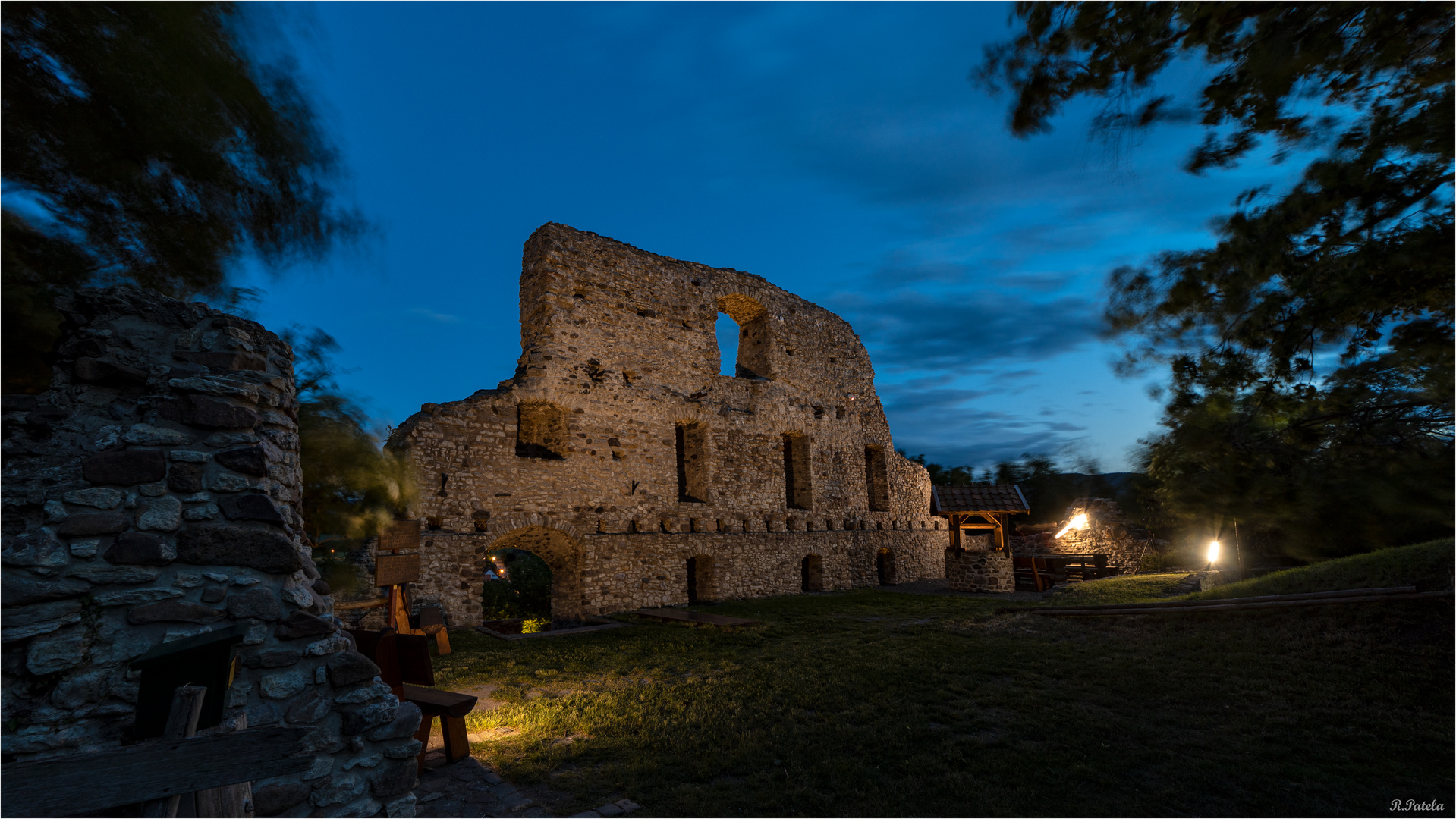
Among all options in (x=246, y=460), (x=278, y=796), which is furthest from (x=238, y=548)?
(x=278, y=796)

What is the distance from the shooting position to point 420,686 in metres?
4.73

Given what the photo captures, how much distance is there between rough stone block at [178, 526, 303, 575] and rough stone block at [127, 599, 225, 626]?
0.19 meters

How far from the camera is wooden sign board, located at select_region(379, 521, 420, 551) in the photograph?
24.9 ft

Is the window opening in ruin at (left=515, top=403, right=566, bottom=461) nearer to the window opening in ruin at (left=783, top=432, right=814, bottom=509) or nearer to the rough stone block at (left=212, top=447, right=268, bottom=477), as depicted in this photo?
the window opening in ruin at (left=783, top=432, right=814, bottom=509)

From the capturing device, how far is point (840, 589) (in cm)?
1542

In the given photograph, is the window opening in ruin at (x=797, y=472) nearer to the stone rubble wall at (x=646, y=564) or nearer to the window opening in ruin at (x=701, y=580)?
the stone rubble wall at (x=646, y=564)

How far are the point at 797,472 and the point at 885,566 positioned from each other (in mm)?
4115

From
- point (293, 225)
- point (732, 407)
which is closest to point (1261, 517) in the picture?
point (293, 225)

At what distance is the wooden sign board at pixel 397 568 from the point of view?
7.27 meters

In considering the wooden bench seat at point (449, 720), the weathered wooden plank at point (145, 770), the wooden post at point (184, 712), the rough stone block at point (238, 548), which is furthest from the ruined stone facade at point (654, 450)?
the weathered wooden plank at point (145, 770)

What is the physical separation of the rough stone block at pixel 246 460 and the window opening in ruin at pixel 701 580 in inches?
419

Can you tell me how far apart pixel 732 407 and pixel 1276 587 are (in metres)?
10.0

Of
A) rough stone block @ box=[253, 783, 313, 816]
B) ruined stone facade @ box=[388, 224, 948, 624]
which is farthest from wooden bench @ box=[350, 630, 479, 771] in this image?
ruined stone facade @ box=[388, 224, 948, 624]

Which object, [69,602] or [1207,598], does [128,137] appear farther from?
[1207,598]
